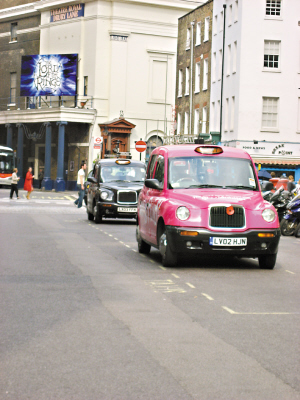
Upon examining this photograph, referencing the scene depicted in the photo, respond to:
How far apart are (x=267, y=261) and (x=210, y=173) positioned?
5.80ft

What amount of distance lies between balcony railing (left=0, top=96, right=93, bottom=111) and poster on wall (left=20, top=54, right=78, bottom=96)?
93 centimetres

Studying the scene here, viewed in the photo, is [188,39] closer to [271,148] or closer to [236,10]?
[236,10]

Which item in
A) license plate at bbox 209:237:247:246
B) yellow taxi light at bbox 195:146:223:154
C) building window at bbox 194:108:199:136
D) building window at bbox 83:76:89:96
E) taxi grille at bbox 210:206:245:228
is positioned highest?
building window at bbox 83:76:89:96

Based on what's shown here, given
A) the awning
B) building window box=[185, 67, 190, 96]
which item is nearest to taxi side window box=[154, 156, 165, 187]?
the awning

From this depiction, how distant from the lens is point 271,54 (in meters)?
48.4

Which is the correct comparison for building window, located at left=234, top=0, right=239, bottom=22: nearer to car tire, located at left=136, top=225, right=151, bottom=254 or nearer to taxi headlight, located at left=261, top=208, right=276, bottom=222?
car tire, located at left=136, top=225, right=151, bottom=254

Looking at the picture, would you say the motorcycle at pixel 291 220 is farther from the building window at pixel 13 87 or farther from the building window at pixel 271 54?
A: the building window at pixel 13 87

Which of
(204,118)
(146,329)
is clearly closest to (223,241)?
(146,329)

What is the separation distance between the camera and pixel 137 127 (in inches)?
2564

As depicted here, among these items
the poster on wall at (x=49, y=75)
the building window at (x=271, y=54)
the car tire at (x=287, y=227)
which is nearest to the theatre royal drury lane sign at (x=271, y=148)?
the building window at (x=271, y=54)

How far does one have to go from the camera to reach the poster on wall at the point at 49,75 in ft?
209

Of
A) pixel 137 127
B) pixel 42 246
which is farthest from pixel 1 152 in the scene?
pixel 42 246

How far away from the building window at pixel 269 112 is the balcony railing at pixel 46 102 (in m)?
19.3

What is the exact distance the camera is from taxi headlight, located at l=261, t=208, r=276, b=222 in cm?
1225
